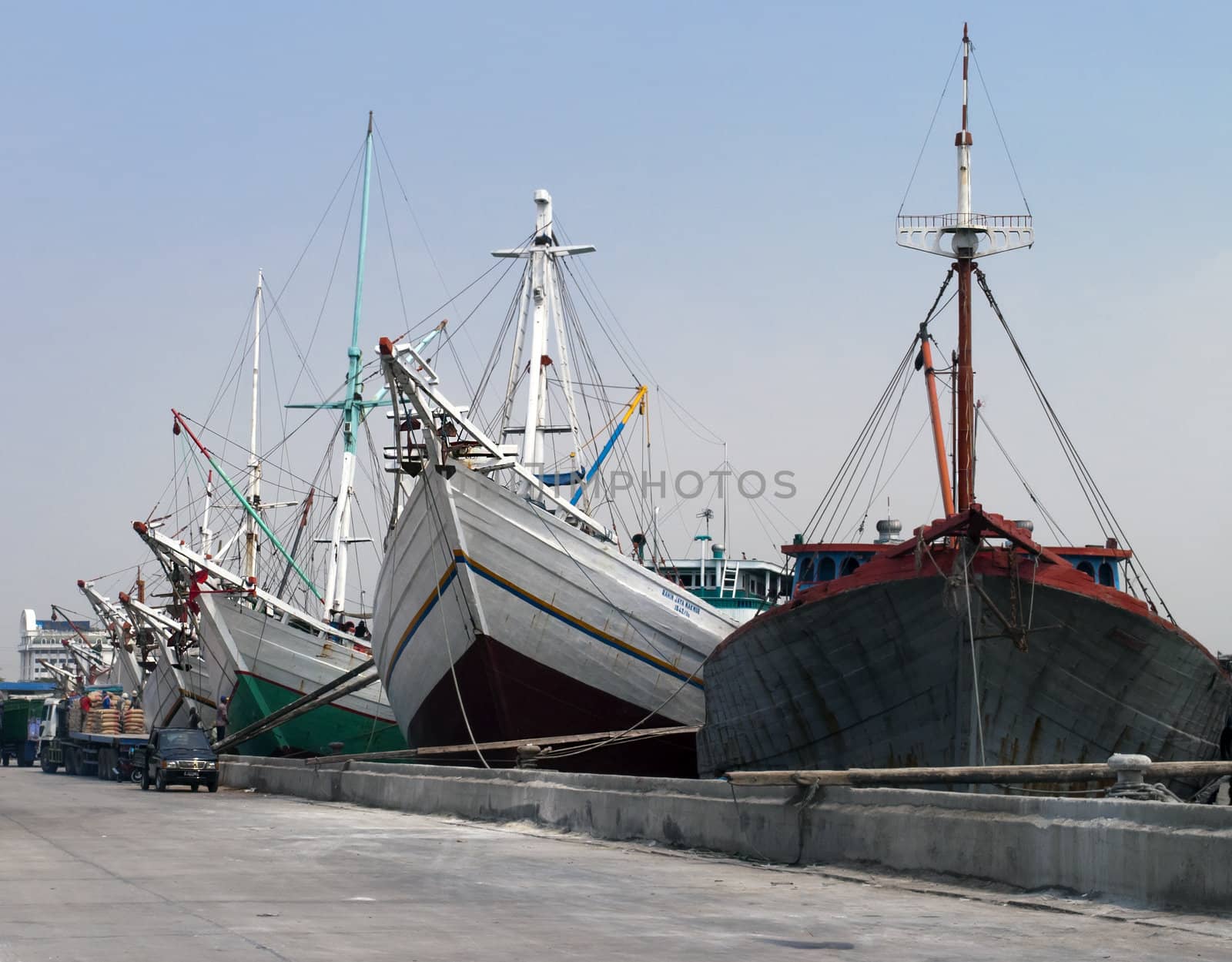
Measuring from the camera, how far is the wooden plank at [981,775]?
10.3 m

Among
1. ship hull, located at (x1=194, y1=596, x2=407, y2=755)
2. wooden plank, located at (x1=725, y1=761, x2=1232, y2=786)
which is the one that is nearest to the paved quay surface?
wooden plank, located at (x1=725, y1=761, x2=1232, y2=786)

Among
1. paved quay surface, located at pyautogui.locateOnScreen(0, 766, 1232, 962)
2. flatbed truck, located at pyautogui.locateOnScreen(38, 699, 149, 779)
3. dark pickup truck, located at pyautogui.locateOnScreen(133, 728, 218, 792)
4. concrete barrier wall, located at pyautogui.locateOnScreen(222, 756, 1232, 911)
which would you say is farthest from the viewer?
flatbed truck, located at pyautogui.locateOnScreen(38, 699, 149, 779)

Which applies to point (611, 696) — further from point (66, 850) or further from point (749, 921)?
point (749, 921)

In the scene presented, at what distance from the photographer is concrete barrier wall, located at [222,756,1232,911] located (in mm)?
9172

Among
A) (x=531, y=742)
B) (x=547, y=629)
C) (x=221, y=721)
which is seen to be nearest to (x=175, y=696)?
(x=221, y=721)

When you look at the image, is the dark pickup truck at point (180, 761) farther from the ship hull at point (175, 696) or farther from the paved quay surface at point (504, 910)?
the paved quay surface at point (504, 910)

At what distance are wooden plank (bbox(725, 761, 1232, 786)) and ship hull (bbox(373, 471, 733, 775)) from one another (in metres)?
12.0

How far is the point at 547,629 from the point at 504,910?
16.1 meters

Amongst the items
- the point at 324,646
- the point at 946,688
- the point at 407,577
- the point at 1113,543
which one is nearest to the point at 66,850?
the point at 946,688

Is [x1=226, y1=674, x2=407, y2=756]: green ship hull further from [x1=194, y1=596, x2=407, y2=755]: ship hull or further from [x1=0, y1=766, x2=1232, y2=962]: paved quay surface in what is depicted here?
[x1=0, y1=766, x2=1232, y2=962]: paved quay surface

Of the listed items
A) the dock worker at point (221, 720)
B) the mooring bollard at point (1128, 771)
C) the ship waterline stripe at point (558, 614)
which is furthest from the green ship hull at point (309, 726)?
the mooring bollard at point (1128, 771)

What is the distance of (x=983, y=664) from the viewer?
18406 mm

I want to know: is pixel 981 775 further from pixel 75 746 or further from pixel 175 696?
pixel 175 696

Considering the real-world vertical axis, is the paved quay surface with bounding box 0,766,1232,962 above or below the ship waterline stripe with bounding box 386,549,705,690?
below
